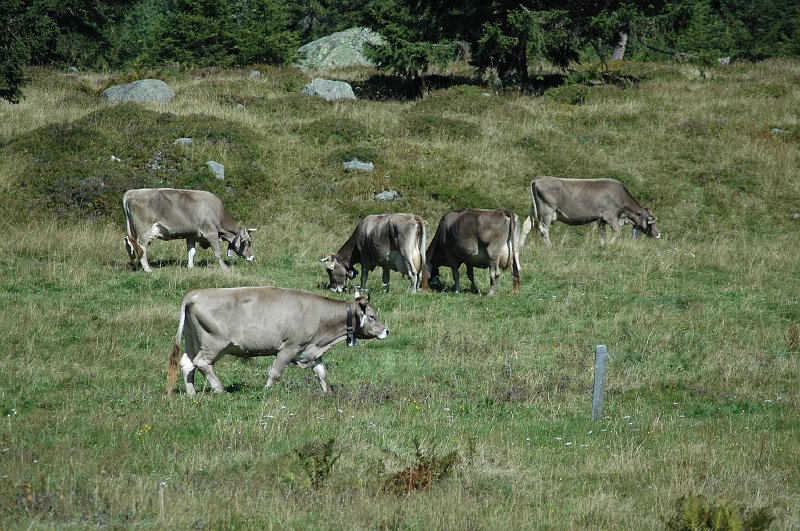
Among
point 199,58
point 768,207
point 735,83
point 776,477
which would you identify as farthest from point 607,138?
point 776,477

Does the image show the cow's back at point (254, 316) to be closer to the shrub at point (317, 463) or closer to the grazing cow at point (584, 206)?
the shrub at point (317, 463)

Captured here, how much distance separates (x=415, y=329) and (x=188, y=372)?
15.7 feet

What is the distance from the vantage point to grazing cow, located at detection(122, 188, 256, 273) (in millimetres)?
21172

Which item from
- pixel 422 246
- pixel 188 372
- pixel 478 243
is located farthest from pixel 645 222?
pixel 188 372

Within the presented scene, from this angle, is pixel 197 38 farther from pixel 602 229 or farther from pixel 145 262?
pixel 145 262

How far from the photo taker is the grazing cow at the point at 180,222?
21.2 metres

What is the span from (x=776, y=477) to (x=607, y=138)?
26.2 meters

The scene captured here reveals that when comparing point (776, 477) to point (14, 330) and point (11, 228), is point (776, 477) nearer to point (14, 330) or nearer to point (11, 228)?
point (14, 330)

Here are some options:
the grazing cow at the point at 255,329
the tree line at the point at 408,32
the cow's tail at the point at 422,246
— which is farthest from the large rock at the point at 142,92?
the grazing cow at the point at 255,329

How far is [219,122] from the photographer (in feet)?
104

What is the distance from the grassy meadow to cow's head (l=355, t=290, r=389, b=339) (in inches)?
24.7

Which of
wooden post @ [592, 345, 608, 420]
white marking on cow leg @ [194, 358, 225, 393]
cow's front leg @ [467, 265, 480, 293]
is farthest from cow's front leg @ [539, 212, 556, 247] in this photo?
white marking on cow leg @ [194, 358, 225, 393]

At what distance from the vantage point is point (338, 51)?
166 feet

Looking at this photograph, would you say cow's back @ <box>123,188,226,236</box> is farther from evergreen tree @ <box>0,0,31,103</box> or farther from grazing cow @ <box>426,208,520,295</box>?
evergreen tree @ <box>0,0,31,103</box>
